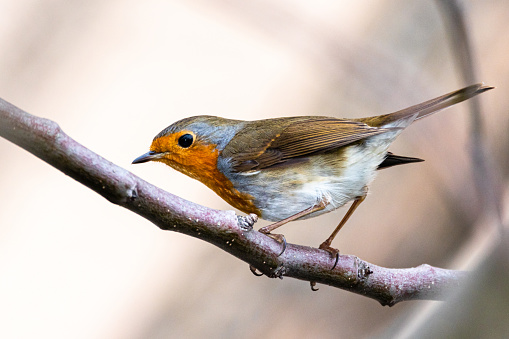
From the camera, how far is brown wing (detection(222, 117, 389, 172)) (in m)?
2.86

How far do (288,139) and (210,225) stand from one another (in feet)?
4.54

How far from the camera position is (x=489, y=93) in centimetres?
314

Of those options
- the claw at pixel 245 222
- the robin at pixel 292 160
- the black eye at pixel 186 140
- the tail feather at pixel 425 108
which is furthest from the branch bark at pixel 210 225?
the black eye at pixel 186 140

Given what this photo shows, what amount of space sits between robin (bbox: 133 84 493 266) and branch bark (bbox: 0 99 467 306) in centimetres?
45

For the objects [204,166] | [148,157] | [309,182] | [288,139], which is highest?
[288,139]

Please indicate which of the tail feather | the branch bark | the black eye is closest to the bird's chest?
the tail feather

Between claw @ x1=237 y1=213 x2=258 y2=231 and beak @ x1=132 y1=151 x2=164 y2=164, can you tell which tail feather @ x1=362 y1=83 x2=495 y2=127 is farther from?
beak @ x1=132 y1=151 x2=164 y2=164

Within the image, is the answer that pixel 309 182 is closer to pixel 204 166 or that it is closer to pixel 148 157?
pixel 204 166

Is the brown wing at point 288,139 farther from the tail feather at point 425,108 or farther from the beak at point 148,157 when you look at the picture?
the beak at point 148,157

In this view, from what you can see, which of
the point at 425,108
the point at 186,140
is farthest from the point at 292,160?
the point at 425,108

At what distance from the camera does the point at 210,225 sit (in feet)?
5.72

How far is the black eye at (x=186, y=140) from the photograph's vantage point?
3.01 m

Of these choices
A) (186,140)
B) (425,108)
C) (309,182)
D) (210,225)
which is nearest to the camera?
(210,225)

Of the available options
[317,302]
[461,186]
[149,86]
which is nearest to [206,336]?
[317,302]
